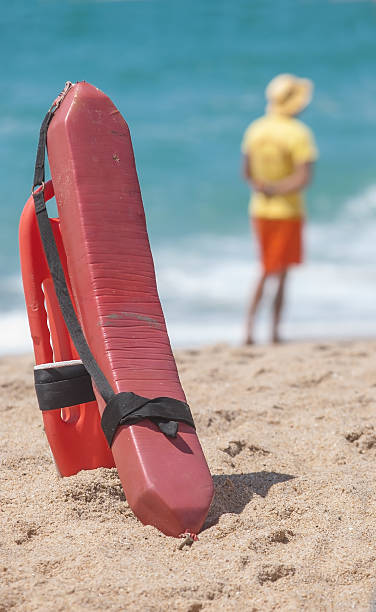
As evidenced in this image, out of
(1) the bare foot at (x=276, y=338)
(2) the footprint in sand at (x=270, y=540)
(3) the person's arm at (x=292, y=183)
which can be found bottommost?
(2) the footprint in sand at (x=270, y=540)

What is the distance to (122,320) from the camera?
249cm

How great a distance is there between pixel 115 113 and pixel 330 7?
60.1ft

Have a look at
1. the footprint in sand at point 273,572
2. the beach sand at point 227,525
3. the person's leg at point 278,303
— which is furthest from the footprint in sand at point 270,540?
the person's leg at point 278,303

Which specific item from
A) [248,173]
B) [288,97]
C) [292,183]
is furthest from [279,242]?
[288,97]

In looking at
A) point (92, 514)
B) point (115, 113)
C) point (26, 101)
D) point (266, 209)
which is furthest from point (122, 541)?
point (26, 101)

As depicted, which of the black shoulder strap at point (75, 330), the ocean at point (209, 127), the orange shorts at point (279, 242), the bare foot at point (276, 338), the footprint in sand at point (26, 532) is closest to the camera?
the footprint in sand at point (26, 532)

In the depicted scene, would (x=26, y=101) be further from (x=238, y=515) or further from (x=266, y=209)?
(x=238, y=515)

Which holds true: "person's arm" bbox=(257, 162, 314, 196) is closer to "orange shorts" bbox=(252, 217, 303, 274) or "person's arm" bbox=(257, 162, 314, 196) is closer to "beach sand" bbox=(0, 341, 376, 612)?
"orange shorts" bbox=(252, 217, 303, 274)

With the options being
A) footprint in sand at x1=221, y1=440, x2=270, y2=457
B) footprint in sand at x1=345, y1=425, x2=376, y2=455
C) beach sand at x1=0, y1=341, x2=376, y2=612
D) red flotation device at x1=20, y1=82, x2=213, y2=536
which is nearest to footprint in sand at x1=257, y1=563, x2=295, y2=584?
beach sand at x1=0, y1=341, x2=376, y2=612

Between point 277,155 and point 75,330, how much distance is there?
404 centimetres

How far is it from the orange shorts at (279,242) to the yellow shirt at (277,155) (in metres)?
0.06

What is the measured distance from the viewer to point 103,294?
2477mm

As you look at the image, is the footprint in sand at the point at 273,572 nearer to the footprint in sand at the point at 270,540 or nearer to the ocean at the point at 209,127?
the footprint in sand at the point at 270,540

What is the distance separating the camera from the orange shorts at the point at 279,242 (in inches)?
250
